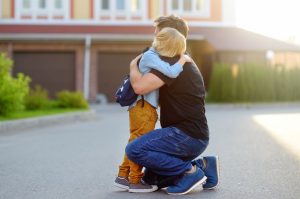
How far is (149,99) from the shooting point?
6320mm

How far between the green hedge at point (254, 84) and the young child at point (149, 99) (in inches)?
838

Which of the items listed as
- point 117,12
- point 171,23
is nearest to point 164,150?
point 171,23

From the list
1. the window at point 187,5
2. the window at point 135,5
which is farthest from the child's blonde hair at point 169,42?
the window at point 187,5

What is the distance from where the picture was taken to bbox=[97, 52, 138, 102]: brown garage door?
1233 inches

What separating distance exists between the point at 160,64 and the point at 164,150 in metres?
0.78

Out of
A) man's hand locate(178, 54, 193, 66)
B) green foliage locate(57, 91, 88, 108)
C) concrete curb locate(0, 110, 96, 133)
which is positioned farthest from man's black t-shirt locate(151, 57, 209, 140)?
green foliage locate(57, 91, 88, 108)

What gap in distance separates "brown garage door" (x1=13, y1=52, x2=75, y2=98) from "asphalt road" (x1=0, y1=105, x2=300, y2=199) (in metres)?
16.4

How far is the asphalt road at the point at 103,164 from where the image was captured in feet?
21.1

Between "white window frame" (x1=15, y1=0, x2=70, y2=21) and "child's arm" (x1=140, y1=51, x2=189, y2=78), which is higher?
"white window frame" (x1=15, y1=0, x2=70, y2=21)

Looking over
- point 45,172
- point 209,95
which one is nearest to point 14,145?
point 45,172

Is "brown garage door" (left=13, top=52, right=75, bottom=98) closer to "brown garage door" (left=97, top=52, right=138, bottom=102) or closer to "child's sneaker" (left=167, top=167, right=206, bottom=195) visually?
"brown garage door" (left=97, top=52, right=138, bottom=102)

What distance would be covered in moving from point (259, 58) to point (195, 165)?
25018 millimetres

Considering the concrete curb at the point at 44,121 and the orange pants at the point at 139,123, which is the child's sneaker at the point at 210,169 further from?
the concrete curb at the point at 44,121

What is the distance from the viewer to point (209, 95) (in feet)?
92.9
